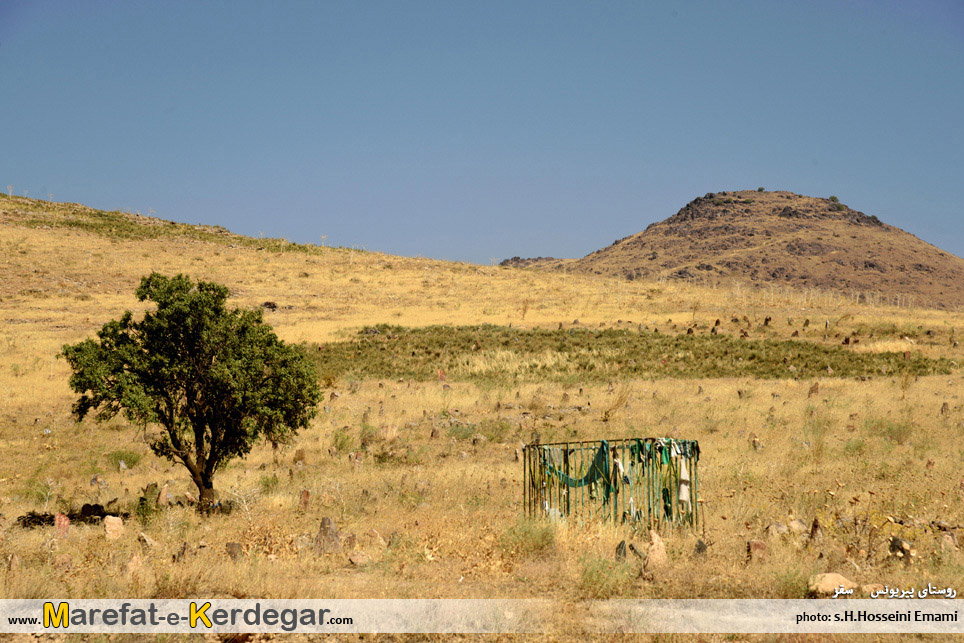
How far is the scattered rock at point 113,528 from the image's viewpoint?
26.7 feet

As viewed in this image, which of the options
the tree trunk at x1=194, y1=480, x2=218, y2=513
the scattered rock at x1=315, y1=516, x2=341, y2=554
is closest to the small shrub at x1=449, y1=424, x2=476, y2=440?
the tree trunk at x1=194, y1=480, x2=218, y2=513

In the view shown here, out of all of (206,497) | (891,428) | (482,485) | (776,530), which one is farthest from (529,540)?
(891,428)

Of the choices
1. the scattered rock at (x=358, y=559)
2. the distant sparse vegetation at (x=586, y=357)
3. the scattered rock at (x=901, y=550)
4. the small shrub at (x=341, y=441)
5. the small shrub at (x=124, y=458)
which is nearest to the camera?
the scattered rock at (x=901, y=550)

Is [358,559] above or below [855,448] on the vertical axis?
below

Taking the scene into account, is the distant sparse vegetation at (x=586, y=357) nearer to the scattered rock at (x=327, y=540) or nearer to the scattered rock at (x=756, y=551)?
the scattered rock at (x=327, y=540)

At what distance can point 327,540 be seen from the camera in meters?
7.63

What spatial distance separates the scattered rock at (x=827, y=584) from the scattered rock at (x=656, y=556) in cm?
141

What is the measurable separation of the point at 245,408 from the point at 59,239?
185 feet

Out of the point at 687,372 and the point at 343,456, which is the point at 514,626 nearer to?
the point at 343,456

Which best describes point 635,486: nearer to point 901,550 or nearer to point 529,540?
point 529,540

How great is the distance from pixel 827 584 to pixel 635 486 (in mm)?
2711

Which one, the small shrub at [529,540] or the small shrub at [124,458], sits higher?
the small shrub at [529,540]

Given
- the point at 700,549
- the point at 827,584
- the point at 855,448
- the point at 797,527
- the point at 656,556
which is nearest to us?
the point at 827,584

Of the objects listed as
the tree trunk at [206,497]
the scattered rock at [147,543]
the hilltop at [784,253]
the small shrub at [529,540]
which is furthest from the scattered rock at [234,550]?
the hilltop at [784,253]
